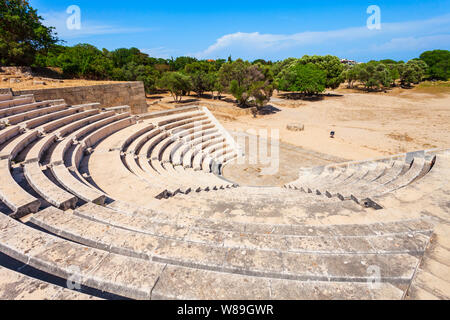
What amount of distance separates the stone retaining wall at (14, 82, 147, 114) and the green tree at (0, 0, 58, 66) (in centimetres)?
882

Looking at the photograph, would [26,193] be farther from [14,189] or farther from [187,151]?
[187,151]

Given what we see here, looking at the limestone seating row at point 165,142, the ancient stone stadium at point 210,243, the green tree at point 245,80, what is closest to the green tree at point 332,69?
the green tree at point 245,80

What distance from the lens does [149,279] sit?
9.16 ft

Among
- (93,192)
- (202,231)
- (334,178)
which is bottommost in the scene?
(334,178)

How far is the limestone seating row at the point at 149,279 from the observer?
268 centimetres

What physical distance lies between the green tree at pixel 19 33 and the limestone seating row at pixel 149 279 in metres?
23.6

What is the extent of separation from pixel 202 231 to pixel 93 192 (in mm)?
3274

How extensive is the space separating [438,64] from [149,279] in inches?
3847

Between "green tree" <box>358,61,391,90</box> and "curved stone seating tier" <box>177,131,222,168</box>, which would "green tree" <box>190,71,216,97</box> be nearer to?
"curved stone seating tier" <box>177,131,222,168</box>
